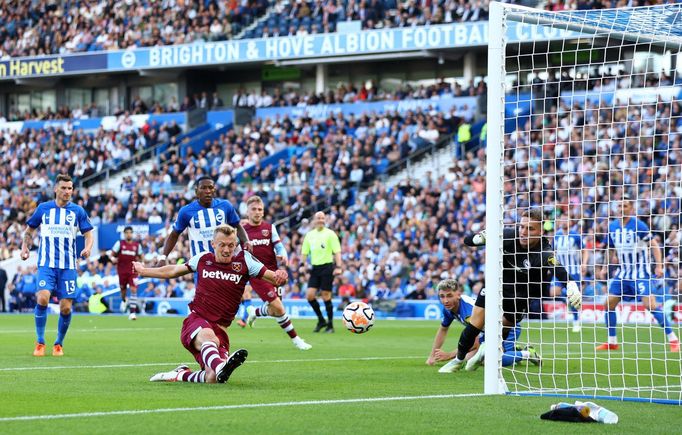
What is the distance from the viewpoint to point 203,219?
1380 cm

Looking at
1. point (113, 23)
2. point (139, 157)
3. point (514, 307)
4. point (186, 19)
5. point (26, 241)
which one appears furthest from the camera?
point (113, 23)

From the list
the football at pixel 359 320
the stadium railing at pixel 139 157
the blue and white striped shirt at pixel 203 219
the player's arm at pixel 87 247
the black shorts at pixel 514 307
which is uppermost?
the stadium railing at pixel 139 157

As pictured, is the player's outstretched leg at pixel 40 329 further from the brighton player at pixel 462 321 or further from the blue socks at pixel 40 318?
the brighton player at pixel 462 321

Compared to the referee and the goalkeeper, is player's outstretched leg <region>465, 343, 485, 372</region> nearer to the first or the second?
the goalkeeper

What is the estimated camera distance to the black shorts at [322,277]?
798 inches

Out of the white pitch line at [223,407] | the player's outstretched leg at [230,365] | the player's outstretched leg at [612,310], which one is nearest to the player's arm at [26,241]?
the player's outstretched leg at [230,365]

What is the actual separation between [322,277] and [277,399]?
1167 cm

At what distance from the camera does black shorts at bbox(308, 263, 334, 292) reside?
66.5ft

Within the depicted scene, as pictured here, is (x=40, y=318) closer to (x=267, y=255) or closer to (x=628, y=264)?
(x=267, y=255)

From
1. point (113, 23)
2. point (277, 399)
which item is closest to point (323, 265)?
point (277, 399)

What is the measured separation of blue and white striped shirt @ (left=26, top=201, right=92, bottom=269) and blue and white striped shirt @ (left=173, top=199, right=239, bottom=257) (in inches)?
60.7

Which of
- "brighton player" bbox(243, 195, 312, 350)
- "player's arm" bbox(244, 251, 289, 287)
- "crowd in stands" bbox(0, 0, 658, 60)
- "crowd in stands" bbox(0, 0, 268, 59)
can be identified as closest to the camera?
"player's arm" bbox(244, 251, 289, 287)

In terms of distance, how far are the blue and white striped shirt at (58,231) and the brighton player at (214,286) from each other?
453cm

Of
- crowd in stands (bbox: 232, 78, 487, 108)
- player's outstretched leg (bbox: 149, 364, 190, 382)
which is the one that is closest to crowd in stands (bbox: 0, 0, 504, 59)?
crowd in stands (bbox: 232, 78, 487, 108)
